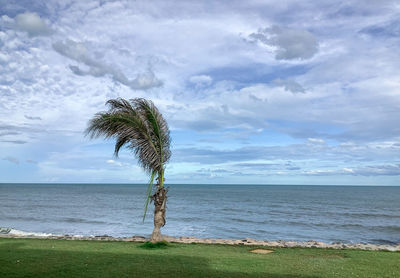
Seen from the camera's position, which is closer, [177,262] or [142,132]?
[177,262]

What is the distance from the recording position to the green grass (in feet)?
27.9

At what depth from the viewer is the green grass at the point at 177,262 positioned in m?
8.52

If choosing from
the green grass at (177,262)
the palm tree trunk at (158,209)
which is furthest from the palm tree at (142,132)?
the green grass at (177,262)

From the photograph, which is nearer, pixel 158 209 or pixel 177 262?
pixel 177 262

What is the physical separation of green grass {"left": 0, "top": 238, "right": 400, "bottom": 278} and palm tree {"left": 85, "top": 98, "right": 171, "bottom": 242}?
2358mm

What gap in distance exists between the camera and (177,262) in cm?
A: 982

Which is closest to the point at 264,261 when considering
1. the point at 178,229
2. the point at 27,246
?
the point at 27,246

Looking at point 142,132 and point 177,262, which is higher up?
point 142,132

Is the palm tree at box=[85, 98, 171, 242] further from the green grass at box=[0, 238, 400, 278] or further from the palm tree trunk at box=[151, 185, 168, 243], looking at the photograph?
the green grass at box=[0, 238, 400, 278]

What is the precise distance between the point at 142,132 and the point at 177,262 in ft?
17.9

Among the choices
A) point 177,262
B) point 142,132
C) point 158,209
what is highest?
point 142,132

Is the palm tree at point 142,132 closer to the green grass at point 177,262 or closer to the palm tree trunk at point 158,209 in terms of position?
the palm tree trunk at point 158,209

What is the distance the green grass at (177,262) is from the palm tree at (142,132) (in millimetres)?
2358

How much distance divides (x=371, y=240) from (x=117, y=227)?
20486 mm
